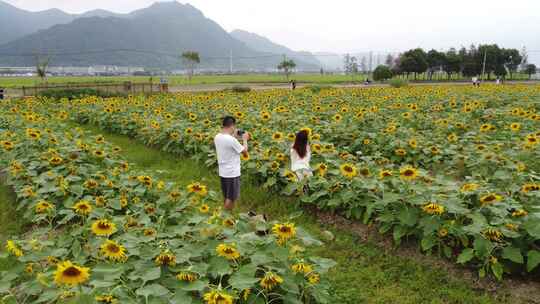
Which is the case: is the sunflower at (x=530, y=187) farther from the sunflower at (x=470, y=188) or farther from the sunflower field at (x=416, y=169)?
the sunflower at (x=470, y=188)

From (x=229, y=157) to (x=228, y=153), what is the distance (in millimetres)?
50

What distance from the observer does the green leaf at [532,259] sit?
3.20 metres

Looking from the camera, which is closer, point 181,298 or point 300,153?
point 181,298

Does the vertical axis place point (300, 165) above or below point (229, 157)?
below

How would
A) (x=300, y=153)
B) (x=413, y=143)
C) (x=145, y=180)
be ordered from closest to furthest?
(x=145, y=180) → (x=300, y=153) → (x=413, y=143)

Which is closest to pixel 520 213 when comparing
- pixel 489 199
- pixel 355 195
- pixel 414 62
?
pixel 489 199

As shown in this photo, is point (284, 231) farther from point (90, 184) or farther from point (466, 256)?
point (90, 184)

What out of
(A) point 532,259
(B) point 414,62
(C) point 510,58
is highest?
(C) point 510,58

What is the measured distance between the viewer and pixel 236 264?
2508 millimetres

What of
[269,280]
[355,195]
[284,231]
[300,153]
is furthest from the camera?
[300,153]

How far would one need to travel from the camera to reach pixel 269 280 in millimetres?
2375

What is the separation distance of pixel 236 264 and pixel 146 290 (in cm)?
56

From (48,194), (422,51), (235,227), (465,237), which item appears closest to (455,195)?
(465,237)

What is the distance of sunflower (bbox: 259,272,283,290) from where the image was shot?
7.67ft
